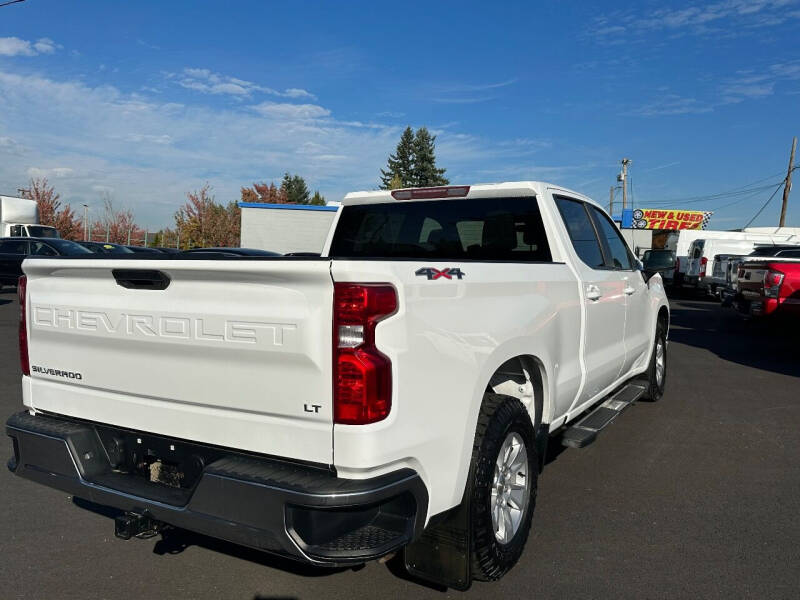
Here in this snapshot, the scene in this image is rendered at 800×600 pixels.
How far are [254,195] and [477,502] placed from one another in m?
66.3

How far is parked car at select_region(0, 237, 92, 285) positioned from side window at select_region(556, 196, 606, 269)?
55.3 feet

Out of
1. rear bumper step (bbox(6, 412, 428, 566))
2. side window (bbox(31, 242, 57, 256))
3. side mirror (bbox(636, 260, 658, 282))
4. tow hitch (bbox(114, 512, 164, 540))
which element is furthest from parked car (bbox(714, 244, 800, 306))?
side window (bbox(31, 242, 57, 256))

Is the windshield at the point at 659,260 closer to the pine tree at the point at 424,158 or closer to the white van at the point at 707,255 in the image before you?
the white van at the point at 707,255

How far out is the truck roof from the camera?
4.21 m

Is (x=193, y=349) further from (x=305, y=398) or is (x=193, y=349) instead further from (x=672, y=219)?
(x=672, y=219)

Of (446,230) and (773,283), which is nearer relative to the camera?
(446,230)

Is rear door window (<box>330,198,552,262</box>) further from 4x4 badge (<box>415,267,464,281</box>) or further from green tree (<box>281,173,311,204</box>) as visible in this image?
green tree (<box>281,173,311,204</box>)

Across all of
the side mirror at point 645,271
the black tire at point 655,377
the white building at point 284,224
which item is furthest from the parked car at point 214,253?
the white building at point 284,224

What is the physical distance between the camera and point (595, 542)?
3605mm

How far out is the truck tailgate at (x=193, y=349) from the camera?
2320mm

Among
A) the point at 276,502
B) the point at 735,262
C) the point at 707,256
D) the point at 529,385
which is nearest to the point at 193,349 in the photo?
the point at 276,502

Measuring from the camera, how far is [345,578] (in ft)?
10.5

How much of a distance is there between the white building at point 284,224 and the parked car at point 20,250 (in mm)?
12338

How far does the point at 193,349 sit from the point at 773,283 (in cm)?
979
